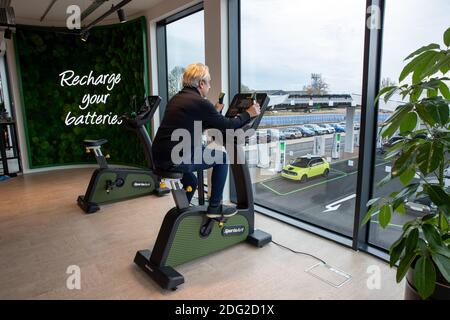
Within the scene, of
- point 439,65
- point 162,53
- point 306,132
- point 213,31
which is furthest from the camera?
point 162,53

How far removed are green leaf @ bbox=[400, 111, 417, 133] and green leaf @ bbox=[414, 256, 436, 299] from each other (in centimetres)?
66

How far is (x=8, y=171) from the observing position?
6078mm

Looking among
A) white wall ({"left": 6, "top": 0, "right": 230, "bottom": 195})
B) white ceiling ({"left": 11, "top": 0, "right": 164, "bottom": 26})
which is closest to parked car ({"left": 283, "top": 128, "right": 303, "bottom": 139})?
white wall ({"left": 6, "top": 0, "right": 230, "bottom": 195})

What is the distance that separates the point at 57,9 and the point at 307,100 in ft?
15.2

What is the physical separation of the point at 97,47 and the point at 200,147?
476 centimetres

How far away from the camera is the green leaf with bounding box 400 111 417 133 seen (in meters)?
1.63

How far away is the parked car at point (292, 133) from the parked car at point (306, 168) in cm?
27

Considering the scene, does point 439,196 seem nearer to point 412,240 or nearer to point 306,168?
point 412,240

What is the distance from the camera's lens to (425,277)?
1.50 m

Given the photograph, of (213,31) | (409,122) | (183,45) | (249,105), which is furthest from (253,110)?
(183,45)

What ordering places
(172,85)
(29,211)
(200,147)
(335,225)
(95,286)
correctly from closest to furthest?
(95,286) < (200,147) < (335,225) < (29,211) < (172,85)

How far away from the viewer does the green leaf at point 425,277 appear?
1486mm

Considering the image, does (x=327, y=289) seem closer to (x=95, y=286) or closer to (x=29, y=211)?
(x=95, y=286)

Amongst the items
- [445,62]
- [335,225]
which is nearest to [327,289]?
[335,225]
